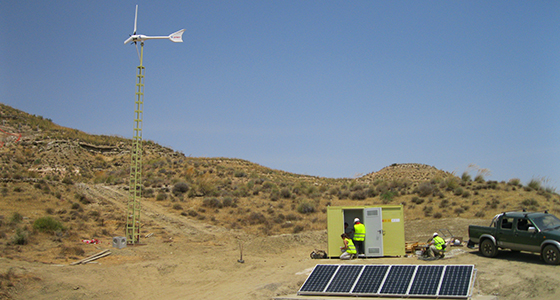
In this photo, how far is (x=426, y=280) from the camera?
1291cm

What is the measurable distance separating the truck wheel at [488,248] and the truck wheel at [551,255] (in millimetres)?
1866

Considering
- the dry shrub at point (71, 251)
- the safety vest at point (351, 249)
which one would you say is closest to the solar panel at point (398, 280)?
the safety vest at point (351, 249)

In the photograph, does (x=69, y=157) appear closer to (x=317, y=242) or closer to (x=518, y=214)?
(x=317, y=242)

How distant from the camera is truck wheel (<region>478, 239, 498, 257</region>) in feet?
52.2

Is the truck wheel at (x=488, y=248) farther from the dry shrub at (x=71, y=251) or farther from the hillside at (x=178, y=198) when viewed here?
the dry shrub at (x=71, y=251)

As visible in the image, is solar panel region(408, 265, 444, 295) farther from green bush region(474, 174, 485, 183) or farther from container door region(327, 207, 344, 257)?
green bush region(474, 174, 485, 183)

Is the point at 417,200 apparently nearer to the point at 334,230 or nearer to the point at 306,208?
the point at 306,208

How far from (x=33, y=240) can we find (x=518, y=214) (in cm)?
2107

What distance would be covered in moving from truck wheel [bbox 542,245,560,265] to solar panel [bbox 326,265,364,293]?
5999mm

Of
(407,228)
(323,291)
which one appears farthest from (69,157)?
(323,291)

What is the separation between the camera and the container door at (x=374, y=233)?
705 inches

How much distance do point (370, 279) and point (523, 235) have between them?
19.4 feet

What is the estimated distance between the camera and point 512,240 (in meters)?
15.4

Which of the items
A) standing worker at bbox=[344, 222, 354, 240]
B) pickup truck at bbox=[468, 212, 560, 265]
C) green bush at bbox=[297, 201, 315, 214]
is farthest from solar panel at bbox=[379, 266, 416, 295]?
green bush at bbox=[297, 201, 315, 214]
